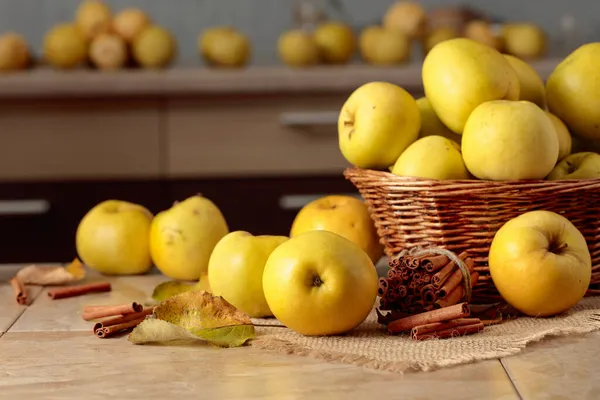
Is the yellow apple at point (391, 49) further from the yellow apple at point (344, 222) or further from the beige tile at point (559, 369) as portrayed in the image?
→ the beige tile at point (559, 369)

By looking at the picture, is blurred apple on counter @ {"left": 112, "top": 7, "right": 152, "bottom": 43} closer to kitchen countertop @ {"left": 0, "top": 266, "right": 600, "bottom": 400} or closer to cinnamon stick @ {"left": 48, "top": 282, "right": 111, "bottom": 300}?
cinnamon stick @ {"left": 48, "top": 282, "right": 111, "bottom": 300}

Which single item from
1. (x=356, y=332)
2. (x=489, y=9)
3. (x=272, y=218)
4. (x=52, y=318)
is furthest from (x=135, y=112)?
(x=356, y=332)

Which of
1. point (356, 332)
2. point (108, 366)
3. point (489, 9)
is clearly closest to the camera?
point (108, 366)

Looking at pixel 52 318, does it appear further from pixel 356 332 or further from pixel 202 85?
pixel 202 85

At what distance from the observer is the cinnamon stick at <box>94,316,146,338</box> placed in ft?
3.12

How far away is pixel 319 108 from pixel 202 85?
1.06ft

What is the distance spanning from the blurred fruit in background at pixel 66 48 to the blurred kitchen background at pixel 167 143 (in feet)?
0.47

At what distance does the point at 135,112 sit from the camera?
97.9 inches

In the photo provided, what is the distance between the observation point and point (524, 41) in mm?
2756

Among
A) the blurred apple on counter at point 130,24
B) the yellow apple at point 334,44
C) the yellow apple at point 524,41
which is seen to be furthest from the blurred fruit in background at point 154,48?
the yellow apple at point 524,41

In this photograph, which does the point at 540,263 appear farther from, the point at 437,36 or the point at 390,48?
the point at 437,36

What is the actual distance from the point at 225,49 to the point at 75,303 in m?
1.59

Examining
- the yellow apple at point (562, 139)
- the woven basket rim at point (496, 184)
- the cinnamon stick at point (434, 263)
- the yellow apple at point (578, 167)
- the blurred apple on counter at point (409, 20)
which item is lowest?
the cinnamon stick at point (434, 263)

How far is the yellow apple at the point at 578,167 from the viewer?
1095 millimetres
